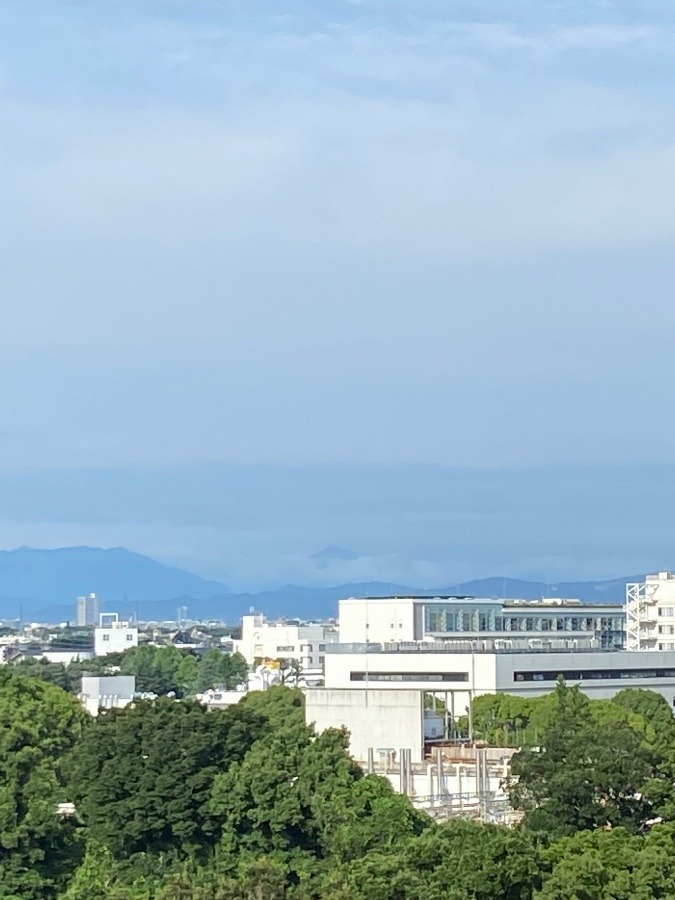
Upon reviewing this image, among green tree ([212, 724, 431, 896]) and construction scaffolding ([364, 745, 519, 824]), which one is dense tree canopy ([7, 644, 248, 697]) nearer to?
construction scaffolding ([364, 745, 519, 824])

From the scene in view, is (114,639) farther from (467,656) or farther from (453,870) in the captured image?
(453,870)

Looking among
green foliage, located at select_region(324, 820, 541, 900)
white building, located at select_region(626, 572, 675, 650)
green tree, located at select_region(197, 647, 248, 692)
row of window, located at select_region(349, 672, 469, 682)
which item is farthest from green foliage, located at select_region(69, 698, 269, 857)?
green tree, located at select_region(197, 647, 248, 692)

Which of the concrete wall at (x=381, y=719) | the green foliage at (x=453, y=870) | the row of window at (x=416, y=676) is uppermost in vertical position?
the row of window at (x=416, y=676)

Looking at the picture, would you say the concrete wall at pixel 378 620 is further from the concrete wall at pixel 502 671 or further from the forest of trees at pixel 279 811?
the forest of trees at pixel 279 811

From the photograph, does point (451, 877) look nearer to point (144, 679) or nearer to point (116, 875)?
point (116, 875)

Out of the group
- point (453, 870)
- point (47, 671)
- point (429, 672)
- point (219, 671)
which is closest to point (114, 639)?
point (219, 671)

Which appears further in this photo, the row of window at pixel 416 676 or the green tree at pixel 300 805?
the row of window at pixel 416 676

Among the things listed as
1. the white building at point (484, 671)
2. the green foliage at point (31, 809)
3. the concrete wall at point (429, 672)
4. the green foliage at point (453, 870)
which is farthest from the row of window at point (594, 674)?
the green foliage at point (453, 870)

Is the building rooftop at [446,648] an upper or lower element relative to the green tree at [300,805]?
upper

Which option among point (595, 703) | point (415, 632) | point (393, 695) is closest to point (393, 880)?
point (393, 695)
